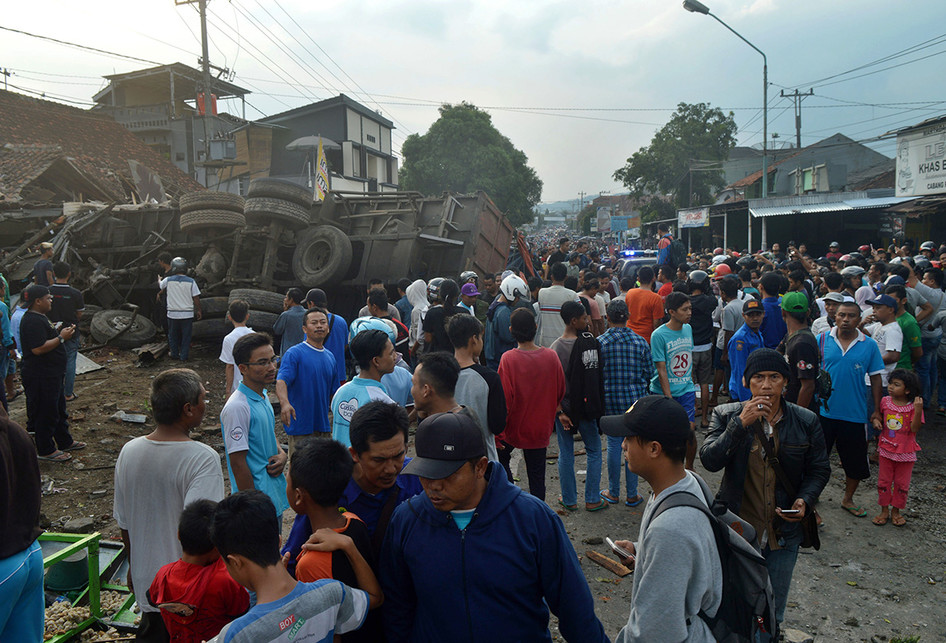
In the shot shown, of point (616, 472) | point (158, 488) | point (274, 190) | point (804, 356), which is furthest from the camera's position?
point (274, 190)

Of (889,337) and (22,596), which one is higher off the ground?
(889,337)

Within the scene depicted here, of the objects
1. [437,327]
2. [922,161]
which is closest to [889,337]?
[437,327]

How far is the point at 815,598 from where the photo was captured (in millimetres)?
3980

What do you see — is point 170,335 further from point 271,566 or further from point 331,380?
point 271,566

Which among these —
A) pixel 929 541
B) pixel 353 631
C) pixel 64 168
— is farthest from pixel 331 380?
pixel 64 168

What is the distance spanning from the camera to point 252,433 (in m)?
3.42

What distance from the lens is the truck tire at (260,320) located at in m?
10.1

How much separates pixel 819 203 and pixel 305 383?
2274 centimetres

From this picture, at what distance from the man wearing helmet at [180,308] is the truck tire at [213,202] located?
1809 millimetres

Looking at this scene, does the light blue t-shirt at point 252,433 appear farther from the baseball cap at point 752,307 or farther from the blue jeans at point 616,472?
the baseball cap at point 752,307

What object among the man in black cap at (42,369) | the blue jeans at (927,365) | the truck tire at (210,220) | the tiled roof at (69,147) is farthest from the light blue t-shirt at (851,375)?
the tiled roof at (69,147)

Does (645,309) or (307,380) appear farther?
(645,309)

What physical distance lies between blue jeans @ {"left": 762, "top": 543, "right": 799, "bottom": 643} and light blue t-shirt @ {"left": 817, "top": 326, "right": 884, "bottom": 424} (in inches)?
85.2

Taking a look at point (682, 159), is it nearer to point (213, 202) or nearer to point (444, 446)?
point (213, 202)
